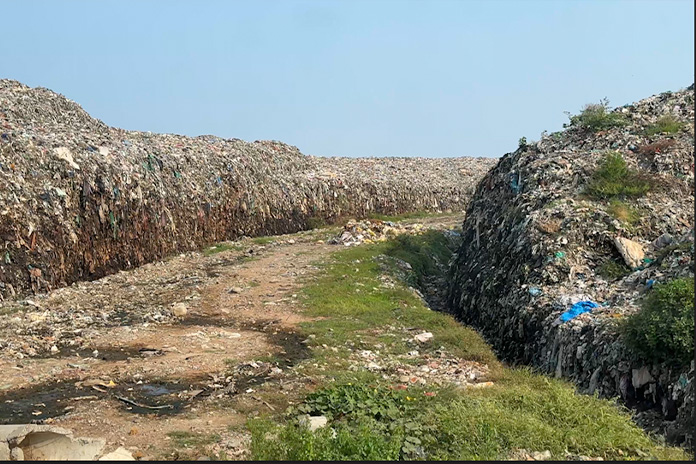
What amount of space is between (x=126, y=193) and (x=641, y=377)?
10.2 meters

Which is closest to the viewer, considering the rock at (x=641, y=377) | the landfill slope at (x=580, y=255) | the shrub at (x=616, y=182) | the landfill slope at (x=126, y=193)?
the rock at (x=641, y=377)

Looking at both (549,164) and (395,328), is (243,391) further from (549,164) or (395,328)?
(549,164)

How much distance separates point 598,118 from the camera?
1166 centimetres

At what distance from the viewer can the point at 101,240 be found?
11586mm

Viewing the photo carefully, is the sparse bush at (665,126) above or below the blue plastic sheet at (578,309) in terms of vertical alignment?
above

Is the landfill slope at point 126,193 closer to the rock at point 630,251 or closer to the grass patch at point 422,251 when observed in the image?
the grass patch at point 422,251

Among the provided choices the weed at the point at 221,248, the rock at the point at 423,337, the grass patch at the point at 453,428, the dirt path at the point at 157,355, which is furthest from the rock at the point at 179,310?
the weed at the point at 221,248

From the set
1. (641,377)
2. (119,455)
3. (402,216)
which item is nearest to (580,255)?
(641,377)

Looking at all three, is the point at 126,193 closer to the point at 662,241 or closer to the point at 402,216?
the point at 662,241

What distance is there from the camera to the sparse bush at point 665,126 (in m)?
10.6

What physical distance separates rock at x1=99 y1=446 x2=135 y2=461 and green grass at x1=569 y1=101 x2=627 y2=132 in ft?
33.4

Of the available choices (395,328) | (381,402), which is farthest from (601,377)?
(395,328)

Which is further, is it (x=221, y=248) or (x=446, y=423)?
(x=221, y=248)

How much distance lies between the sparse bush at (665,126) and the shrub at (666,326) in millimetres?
5750
